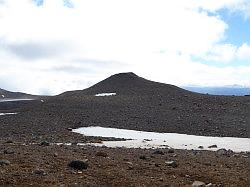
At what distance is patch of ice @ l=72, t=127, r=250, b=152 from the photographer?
26469mm

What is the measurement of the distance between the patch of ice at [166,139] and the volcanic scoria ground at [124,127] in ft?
5.54

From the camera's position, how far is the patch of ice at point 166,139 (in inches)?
1042

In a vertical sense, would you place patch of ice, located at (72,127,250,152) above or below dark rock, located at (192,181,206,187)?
above

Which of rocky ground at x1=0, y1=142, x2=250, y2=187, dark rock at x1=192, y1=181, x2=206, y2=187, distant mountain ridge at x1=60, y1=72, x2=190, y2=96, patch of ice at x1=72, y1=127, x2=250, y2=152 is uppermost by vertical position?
distant mountain ridge at x1=60, y1=72, x2=190, y2=96

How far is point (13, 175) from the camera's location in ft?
41.3

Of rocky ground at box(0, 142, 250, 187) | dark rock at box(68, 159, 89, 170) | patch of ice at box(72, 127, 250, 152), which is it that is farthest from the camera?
patch of ice at box(72, 127, 250, 152)

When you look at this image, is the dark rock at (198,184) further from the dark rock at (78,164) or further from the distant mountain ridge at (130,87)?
the distant mountain ridge at (130,87)

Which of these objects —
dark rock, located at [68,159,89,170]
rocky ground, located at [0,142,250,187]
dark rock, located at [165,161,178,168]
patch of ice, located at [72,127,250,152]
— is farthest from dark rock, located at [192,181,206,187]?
patch of ice, located at [72,127,250,152]

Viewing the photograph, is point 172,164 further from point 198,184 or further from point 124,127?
point 124,127

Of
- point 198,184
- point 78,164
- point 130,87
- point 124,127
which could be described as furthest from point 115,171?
point 130,87

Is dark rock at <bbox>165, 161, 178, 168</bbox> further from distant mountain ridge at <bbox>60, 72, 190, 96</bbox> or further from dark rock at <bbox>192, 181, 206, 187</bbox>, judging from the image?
distant mountain ridge at <bbox>60, 72, 190, 96</bbox>

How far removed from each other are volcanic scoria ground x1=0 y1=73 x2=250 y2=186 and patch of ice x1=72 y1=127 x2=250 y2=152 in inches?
66.5

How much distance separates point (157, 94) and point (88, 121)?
15442 mm

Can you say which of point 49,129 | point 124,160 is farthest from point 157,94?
point 124,160
